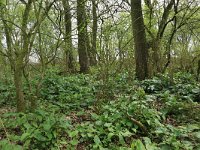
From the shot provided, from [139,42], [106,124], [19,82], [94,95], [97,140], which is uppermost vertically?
[139,42]

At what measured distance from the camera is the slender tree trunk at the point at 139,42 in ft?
25.1

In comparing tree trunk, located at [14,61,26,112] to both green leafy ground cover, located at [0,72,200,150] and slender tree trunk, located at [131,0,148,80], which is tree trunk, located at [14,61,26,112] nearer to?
green leafy ground cover, located at [0,72,200,150]

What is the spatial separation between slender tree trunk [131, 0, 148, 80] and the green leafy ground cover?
5.98ft

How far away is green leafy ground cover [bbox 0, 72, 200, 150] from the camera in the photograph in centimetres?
337

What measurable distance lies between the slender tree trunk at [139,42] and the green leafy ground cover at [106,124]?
71.8 inches

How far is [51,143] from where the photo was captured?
11.2 feet

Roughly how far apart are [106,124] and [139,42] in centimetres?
436

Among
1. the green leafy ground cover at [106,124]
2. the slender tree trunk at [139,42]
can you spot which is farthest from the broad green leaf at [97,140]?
the slender tree trunk at [139,42]

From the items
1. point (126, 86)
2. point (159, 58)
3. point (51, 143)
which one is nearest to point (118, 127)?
point (51, 143)

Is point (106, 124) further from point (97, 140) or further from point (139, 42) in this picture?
point (139, 42)

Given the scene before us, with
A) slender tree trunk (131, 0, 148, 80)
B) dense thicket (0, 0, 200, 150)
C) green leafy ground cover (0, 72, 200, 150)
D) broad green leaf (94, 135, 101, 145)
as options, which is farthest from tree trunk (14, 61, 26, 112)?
slender tree trunk (131, 0, 148, 80)

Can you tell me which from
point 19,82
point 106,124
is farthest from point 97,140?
point 19,82

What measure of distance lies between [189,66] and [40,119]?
7.70 meters

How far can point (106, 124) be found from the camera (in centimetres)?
378
